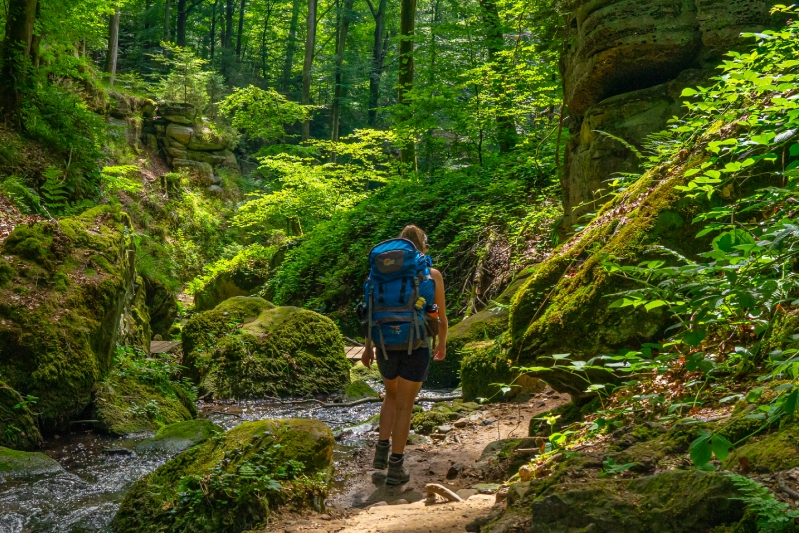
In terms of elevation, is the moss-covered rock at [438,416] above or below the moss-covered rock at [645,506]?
below

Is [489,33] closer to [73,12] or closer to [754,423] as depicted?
[73,12]

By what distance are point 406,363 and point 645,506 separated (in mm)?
2781

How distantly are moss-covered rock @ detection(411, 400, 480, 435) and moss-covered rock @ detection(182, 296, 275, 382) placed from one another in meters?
3.82

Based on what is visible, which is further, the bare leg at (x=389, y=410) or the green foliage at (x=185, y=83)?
the green foliage at (x=185, y=83)

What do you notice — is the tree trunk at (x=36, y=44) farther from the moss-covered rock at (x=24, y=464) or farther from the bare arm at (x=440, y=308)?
the bare arm at (x=440, y=308)

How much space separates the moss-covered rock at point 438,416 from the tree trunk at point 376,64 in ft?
106

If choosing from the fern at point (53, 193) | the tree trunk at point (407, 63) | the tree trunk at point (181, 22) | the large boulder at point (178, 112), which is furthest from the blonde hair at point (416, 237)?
the tree trunk at point (181, 22)

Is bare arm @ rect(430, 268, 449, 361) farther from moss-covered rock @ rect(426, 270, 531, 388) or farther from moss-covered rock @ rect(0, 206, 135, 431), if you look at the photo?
moss-covered rock @ rect(0, 206, 135, 431)

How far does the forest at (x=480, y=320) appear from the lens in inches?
111

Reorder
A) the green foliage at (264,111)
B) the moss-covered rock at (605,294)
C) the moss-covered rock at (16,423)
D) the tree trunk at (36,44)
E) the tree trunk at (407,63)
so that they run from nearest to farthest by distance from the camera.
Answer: the moss-covered rock at (605,294), the moss-covered rock at (16,423), the tree trunk at (36,44), the tree trunk at (407,63), the green foliage at (264,111)

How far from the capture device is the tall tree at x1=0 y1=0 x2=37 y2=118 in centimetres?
1181

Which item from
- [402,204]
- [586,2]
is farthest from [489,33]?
[586,2]

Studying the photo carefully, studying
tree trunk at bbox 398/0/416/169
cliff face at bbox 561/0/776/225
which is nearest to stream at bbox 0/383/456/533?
cliff face at bbox 561/0/776/225

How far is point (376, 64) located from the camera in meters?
38.2
